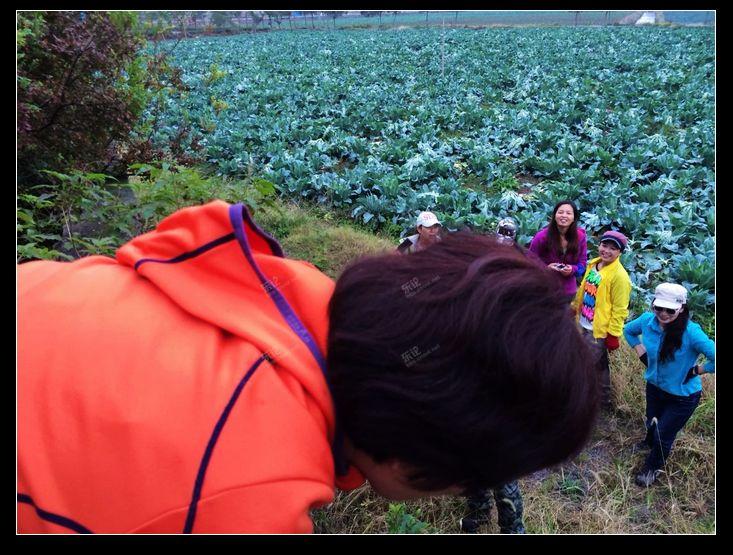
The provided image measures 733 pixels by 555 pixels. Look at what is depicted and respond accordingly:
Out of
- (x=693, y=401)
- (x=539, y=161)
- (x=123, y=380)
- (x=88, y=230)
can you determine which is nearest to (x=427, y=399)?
(x=123, y=380)

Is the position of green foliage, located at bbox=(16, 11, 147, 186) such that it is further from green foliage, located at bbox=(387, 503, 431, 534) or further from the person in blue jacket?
the person in blue jacket

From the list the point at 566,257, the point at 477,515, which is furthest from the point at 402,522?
the point at 566,257

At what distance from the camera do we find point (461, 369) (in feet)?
2.99

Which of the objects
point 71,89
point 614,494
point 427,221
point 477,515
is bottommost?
point 614,494

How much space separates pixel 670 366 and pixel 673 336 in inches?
6.8

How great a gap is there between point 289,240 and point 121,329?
4435 millimetres

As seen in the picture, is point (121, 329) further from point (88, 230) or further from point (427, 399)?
point (88, 230)

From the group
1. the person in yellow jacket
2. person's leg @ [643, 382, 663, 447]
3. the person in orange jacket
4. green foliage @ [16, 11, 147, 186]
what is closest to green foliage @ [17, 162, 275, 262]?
green foliage @ [16, 11, 147, 186]

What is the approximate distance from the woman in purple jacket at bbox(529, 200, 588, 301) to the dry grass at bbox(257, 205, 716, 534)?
2.17 feet

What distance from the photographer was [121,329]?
948 mm

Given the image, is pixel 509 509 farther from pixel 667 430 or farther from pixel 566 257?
pixel 566 257

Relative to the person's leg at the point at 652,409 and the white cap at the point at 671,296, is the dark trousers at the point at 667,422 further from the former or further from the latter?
the white cap at the point at 671,296

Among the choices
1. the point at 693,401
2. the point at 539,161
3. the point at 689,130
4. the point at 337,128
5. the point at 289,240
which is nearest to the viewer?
the point at 693,401

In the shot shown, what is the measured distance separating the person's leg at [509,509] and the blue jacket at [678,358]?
1271 millimetres
